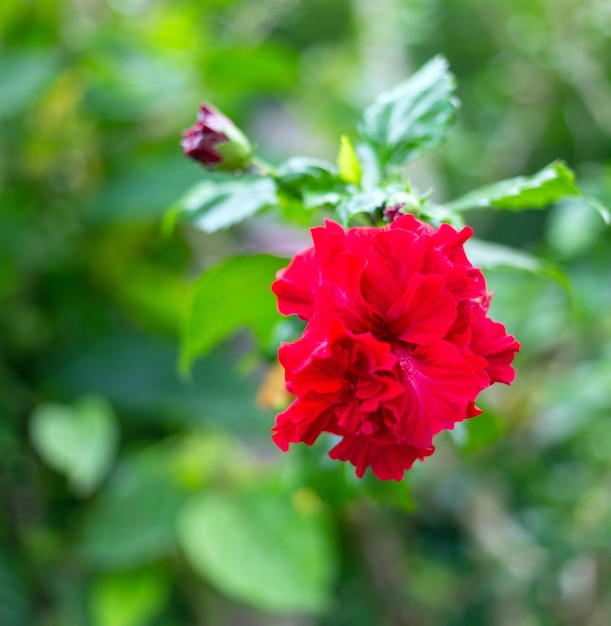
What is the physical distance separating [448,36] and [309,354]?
153cm

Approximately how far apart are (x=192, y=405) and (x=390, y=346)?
2.50 ft

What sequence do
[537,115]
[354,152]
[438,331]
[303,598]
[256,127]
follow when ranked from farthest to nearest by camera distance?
[256,127] → [537,115] → [303,598] → [354,152] → [438,331]

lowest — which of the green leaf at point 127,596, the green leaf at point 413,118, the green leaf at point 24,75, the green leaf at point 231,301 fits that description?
the green leaf at point 127,596

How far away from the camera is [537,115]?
4.23 feet

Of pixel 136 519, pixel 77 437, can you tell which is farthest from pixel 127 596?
pixel 77 437

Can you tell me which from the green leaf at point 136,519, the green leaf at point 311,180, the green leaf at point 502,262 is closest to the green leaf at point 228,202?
the green leaf at point 311,180

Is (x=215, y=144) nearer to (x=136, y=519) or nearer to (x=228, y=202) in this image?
(x=228, y=202)

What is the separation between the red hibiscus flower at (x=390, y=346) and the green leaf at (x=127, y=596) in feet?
2.26

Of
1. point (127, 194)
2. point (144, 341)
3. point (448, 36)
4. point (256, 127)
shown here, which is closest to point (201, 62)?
point (127, 194)

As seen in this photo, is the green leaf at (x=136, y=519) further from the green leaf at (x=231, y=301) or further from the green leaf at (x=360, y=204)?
the green leaf at (x=360, y=204)

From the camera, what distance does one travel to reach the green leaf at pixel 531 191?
1.34 ft

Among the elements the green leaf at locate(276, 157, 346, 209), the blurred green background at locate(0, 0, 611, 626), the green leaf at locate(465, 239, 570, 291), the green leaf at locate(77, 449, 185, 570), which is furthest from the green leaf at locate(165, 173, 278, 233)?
the green leaf at locate(77, 449, 185, 570)

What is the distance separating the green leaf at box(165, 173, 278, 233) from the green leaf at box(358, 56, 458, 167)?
0.07m

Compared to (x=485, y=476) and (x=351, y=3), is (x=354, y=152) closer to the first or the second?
(x=485, y=476)
